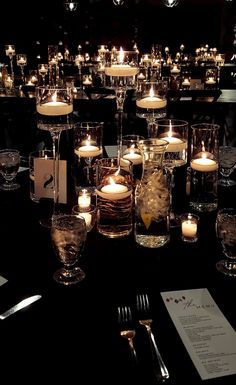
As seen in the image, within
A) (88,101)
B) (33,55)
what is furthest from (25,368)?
(33,55)

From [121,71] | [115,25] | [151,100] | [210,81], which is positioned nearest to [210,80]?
[210,81]

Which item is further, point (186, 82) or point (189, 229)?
point (186, 82)

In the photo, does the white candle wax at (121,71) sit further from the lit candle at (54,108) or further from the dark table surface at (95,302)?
the dark table surface at (95,302)

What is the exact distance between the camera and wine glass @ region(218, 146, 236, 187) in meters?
1.67

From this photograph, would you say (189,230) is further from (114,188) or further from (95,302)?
(95,302)

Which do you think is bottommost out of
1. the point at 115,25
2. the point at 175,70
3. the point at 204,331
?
the point at 204,331

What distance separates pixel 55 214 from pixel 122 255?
0.31 meters

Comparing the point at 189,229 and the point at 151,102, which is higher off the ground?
the point at 151,102

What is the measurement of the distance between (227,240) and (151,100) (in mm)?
797

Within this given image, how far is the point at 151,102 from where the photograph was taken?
5.49 ft

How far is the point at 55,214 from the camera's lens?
4.43 ft

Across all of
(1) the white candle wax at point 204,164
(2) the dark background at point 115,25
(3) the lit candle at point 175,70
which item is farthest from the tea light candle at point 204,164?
(2) the dark background at point 115,25

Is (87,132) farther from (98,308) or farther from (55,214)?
(98,308)

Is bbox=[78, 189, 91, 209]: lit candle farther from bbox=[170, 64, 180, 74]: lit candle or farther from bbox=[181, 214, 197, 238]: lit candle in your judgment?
bbox=[170, 64, 180, 74]: lit candle
